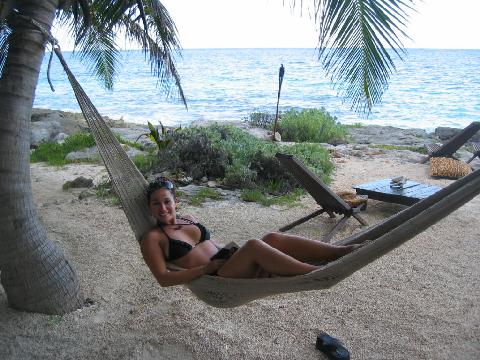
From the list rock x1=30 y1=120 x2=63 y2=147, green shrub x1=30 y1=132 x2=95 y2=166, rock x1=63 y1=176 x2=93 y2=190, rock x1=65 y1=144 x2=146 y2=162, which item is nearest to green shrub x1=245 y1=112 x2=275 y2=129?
rock x1=30 y1=120 x2=63 y2=147

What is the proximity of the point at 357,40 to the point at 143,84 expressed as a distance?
32830 mm

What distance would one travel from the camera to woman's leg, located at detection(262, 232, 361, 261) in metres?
2.00

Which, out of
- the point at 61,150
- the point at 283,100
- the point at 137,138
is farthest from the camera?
the point at 283,100

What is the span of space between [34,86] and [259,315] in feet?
5.47

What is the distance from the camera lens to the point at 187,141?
595 cm

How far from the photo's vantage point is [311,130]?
946 centimetres

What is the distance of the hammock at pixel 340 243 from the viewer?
1.71 metres

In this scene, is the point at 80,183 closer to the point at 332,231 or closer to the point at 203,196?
the point at 203,196

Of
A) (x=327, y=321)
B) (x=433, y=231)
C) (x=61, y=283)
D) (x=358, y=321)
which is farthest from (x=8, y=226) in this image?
(x=433, y=231)

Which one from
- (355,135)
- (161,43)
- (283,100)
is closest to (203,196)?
(161,43)

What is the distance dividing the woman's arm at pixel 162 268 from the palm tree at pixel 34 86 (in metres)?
0.58

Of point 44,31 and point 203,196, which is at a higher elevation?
point 44,31

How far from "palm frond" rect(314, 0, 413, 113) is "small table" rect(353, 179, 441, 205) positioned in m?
1.91

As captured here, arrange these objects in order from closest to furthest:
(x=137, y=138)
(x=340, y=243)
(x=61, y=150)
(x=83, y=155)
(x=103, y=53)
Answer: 1. (x=340, y=243)
2. (x=103, y=53)
3. (x=83, y=155)
4. (x=61, y=150)
5. (x=137, y=138)
